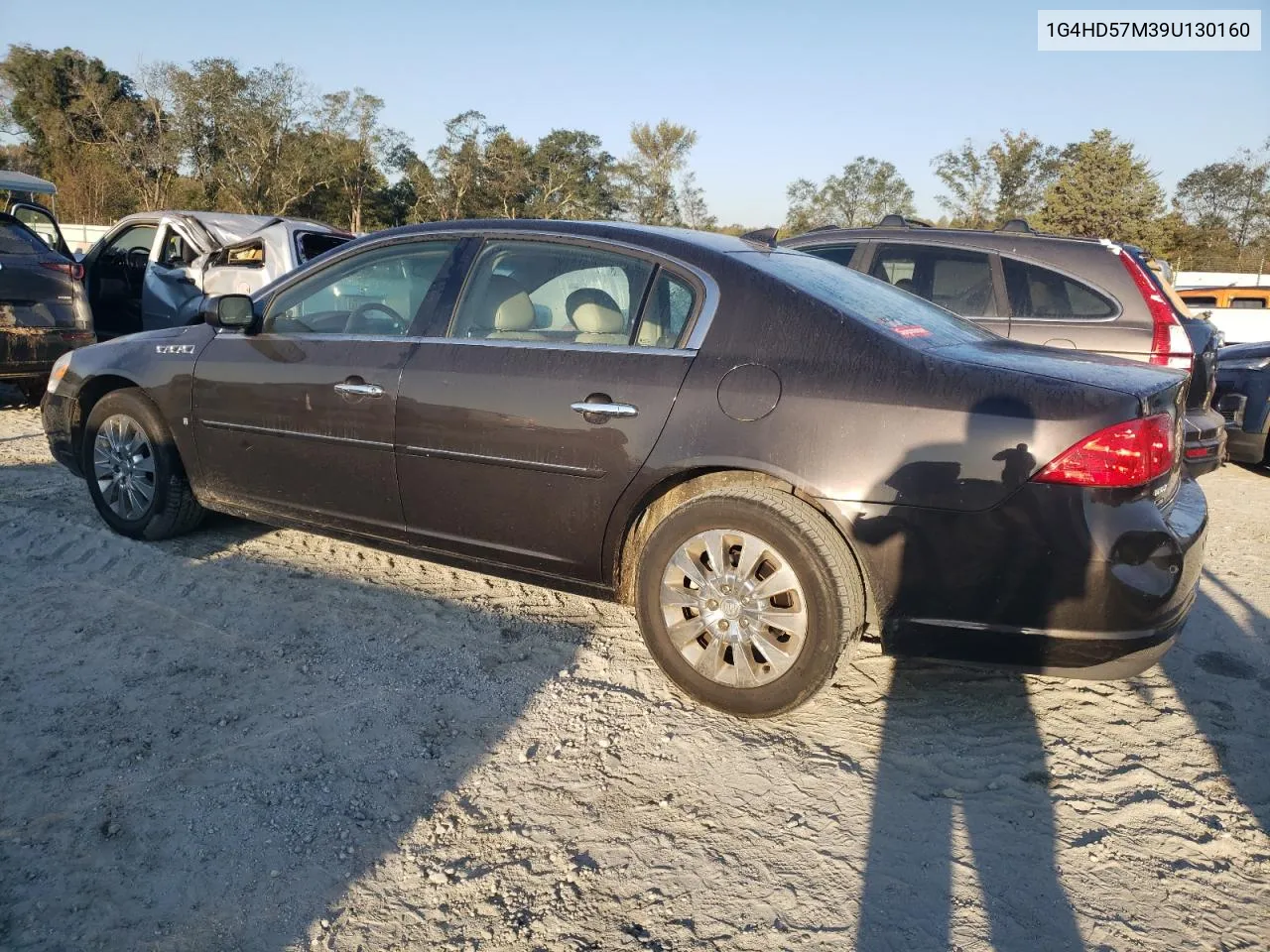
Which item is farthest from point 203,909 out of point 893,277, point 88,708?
point 893,277

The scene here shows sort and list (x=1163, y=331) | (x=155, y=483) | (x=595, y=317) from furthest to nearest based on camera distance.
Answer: (x=1163, y=331) < (x=155, y=483) < (x=595, y=317)

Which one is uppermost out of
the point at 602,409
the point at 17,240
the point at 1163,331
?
the point at 17,240

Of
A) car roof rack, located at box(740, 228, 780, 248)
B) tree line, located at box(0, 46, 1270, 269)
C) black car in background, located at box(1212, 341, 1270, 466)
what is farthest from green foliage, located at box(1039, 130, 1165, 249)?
car roof rack, located at box(740, 228, 780, 248)

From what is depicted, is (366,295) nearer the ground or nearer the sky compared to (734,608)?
nearer the sky

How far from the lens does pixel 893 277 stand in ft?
20.2

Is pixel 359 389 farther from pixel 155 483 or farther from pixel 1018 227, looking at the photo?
pixel 1018 227

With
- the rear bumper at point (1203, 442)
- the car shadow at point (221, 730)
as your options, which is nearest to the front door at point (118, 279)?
the car shadow at point (221, 730)

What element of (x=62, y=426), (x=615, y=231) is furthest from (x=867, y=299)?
(x=62, y=426)

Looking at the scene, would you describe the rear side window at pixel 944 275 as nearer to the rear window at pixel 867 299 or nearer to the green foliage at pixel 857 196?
the rear window at pixel 867 299

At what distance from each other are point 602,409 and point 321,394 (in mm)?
1367

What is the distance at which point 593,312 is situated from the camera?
338 centimetres

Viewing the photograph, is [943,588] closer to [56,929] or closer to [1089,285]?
[56,929]

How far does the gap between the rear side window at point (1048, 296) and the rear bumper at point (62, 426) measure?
17.9ft

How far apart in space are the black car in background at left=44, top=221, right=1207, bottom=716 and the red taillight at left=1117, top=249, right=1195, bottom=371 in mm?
2323
